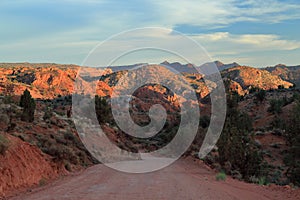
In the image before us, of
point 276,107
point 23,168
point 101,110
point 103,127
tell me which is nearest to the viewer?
point 23,168

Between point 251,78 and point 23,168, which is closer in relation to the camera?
point 23,168

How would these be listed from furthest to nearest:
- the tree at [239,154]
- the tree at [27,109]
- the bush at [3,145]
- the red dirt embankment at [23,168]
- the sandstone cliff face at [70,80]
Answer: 1. the sandstone cliff face at [70,80]
2. the tree at [27,109]
3. the tree at [239,154]
4. the bush at [3,145]
5. the red dirt embankment at [23,168]

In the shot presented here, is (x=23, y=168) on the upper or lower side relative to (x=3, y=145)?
lower

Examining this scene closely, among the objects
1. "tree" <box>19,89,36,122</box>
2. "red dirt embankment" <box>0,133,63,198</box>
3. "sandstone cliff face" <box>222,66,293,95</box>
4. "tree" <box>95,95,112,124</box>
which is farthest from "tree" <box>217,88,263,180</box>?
"sandstone cliff face" <box>222,66,293,95</box>

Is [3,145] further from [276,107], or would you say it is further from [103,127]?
[276,107]

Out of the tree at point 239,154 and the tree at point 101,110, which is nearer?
the tree at point 239,154

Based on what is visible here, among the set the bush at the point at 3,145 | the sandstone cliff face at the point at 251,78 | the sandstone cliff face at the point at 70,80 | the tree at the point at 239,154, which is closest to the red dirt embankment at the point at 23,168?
the bush at the point at 3,145

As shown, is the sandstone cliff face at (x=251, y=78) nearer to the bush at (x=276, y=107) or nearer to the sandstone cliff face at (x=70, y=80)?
the sandstone cliff face at (x=70, y=80)

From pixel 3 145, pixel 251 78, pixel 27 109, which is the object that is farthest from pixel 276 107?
pixel 251 78

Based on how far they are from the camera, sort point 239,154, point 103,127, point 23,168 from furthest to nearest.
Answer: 1. point 103,127
2. point 239,154
3. point 23,168

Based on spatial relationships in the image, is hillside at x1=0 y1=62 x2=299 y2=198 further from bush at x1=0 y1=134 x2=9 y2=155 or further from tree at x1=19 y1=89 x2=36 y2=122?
tree at x1=19 y1=89 x2=36 y2=122

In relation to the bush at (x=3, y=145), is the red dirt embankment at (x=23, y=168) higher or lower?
lower

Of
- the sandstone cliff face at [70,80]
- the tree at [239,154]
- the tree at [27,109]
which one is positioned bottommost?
the tree at [239,154]

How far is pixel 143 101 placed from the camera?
92.1 metres
